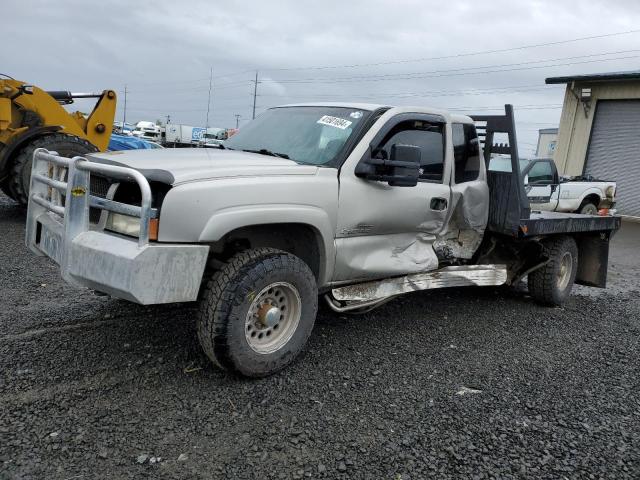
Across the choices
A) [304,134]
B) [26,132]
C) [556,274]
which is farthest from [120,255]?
[26,132]

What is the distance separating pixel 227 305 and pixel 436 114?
8.96 ft

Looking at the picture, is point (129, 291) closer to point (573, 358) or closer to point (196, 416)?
point (196, 416)

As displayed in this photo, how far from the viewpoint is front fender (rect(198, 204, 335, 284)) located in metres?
3.30

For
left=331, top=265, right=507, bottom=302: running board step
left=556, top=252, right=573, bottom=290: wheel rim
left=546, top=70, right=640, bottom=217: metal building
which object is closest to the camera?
left=331, top=265, right=507, bottom=302: running board step

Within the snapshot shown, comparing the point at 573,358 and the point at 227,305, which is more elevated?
the point at 227,305

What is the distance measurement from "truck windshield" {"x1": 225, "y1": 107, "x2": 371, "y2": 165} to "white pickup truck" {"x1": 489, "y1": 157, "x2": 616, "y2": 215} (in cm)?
809

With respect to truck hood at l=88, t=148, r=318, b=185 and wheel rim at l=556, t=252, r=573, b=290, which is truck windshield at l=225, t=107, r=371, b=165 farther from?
wheel rim at l=556, t=252, r=573, b=290

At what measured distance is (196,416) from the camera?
126 inches

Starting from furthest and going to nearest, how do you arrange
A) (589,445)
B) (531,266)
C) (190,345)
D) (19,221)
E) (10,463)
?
(19,221) < (531,266) < (190,345) < (589,445) < (10,463)


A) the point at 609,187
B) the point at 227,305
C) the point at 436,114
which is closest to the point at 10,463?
the point at 227,305

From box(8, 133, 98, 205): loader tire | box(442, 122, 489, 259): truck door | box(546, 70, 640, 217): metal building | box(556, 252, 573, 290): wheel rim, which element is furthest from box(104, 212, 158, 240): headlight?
box(546, 70, 640, 217): metal building

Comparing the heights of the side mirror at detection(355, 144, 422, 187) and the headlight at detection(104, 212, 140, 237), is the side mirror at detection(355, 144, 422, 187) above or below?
above

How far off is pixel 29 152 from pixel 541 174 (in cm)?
1105

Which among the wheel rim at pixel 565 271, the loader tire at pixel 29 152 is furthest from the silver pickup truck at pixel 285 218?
the loader tire at pixel 29 152
